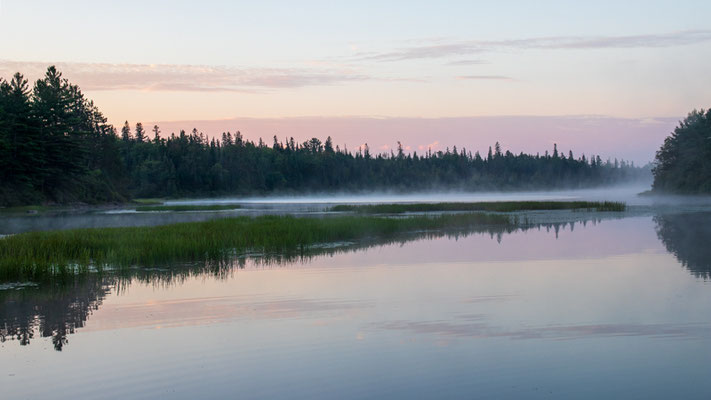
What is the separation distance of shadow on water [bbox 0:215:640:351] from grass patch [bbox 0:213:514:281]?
3.62 feet

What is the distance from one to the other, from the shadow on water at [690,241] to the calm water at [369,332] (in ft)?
1.14

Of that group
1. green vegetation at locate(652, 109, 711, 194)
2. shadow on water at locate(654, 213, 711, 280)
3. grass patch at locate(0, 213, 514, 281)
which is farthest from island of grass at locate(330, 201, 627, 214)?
green vegetation at locate(652, 109, 711, 194)

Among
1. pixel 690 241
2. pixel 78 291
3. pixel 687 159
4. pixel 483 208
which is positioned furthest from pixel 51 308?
pixel 687 159

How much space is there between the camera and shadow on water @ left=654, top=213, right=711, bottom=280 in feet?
76.8

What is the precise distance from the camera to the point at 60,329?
47.4ft

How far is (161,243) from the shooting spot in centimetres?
2703

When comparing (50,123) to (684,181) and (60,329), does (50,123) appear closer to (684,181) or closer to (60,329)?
(60,329)

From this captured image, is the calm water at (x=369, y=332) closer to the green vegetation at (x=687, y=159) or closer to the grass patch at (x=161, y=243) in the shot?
the grass patch at (x=161, y=243)

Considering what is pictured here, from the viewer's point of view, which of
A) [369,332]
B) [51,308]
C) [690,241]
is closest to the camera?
[369,332]

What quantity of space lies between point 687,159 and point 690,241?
98171 millimetres

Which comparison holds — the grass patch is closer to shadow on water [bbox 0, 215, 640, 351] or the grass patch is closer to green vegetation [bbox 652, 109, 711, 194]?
shadow on water [bbox 0, 215, 640, 351]

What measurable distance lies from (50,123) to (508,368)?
285 ft

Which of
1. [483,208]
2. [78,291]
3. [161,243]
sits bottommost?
[483,208]

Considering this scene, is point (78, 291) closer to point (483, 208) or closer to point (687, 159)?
point (483, 208)
